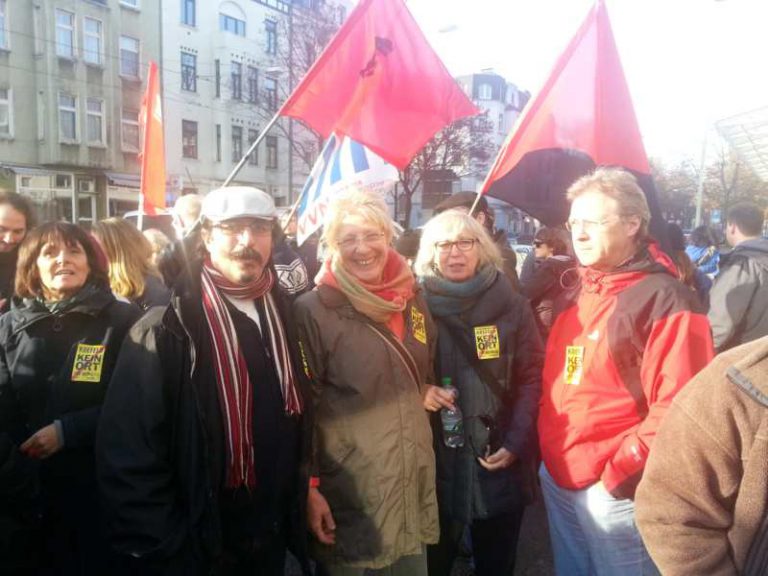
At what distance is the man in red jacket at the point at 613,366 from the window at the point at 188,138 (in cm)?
2875

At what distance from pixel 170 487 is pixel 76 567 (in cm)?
120

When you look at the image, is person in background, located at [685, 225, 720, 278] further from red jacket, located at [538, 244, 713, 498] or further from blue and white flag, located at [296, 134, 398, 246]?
red jacket, located at [538, 244, 713, 498]

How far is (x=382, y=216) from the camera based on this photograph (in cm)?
252

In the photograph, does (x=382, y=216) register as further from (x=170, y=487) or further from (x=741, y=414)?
(x=741, y=414)

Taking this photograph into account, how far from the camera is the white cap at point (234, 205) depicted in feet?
7.25

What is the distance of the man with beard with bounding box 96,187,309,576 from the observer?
195cm

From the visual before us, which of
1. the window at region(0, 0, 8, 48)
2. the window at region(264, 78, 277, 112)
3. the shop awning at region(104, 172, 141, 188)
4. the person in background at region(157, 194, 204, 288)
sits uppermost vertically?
the window at region(0, 0, 8, 48)

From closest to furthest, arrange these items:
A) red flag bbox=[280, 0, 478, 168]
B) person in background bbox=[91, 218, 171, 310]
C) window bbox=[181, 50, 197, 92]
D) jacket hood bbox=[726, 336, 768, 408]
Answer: jacket hood bbox=[726, 336, 768, 408] < person in background bbox=[91, 218, 171, 310] < red flag bbox=[280, 0, 478, 168] < window bbox=[181, 50, 197, 92]

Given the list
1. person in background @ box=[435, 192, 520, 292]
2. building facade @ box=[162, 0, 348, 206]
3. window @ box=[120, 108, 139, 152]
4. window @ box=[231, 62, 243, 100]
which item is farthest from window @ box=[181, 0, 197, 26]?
person in background @ box=[435, 192, 520, 292]

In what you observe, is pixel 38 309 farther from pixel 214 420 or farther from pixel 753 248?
pixel 753 248

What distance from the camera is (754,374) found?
130cm

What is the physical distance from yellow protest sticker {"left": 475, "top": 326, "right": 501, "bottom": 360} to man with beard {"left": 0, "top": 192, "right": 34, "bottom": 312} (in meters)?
2.81

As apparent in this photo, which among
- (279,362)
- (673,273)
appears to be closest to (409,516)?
(279,362)

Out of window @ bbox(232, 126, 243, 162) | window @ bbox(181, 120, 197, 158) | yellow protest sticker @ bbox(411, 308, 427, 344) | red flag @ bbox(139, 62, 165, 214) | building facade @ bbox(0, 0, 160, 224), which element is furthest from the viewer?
window @ bbox(232, 126, 243, 162)
